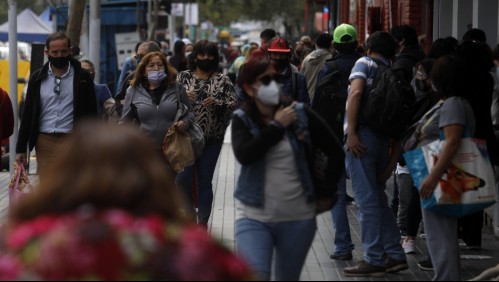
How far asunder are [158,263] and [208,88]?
291 inches

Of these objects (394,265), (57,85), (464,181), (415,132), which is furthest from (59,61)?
(464,181)

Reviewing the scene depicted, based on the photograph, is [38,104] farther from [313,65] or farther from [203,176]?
[313,65]

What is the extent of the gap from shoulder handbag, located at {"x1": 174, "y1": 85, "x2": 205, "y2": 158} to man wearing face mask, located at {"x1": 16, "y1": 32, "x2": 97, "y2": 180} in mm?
776

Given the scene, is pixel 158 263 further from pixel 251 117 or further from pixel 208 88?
pixel 208 88

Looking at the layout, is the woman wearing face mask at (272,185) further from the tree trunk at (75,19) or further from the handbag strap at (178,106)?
the tree trunk at (75,19)

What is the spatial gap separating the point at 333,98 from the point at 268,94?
3.34 metres

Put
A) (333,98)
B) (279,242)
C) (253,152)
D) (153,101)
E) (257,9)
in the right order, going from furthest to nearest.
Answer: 1. (257,9)
2. (153,101)
3. (333,98)
4. (279,242)
5. (253,152)

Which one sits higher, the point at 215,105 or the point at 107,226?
the point at 107,226

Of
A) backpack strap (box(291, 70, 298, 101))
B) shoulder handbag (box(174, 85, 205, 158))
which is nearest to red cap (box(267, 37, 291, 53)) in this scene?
backpack strap (box(291, 70, 298, 101))

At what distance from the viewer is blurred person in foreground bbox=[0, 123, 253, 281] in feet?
10.7

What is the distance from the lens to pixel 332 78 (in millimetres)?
9562

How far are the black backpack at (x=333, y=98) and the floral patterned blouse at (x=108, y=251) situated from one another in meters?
6.15

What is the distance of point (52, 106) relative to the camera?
32.0ft

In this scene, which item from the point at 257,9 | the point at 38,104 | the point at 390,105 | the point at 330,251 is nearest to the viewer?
the point at 390,105
